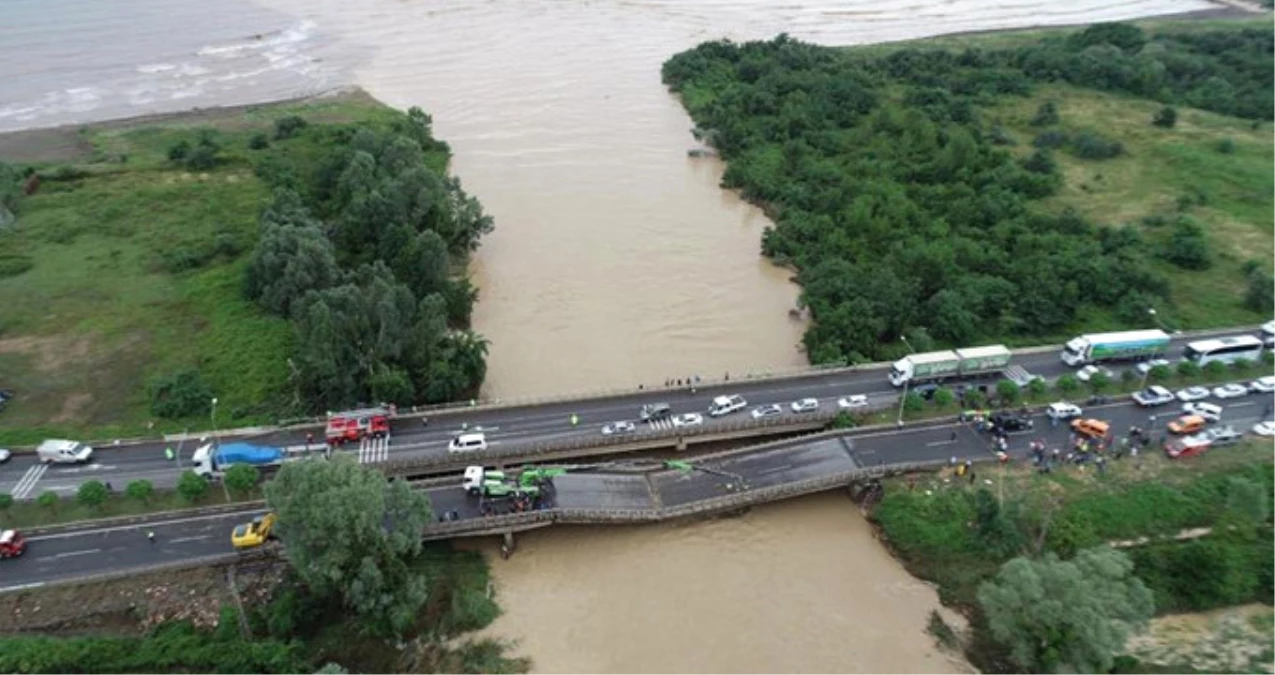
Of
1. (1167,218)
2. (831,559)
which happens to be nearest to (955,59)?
(1167,218)

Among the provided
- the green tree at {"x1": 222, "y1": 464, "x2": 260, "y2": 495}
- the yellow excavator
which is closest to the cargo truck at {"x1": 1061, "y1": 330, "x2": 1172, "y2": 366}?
the yellow excavator

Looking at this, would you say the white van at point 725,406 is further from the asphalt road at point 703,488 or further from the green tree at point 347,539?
the green tree at point 347,539

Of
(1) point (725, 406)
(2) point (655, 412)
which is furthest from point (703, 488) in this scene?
(1) point (725, 406)

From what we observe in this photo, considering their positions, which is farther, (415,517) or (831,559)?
(831,559)

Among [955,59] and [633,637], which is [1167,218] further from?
[633,637]

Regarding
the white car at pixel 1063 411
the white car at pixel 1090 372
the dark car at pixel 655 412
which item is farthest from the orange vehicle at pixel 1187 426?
the dark car at pixel 655 412

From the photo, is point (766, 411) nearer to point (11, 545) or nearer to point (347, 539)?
point (347, 539)

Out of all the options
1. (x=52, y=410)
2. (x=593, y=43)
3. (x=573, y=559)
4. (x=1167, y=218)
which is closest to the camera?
(x=573, y=559)
